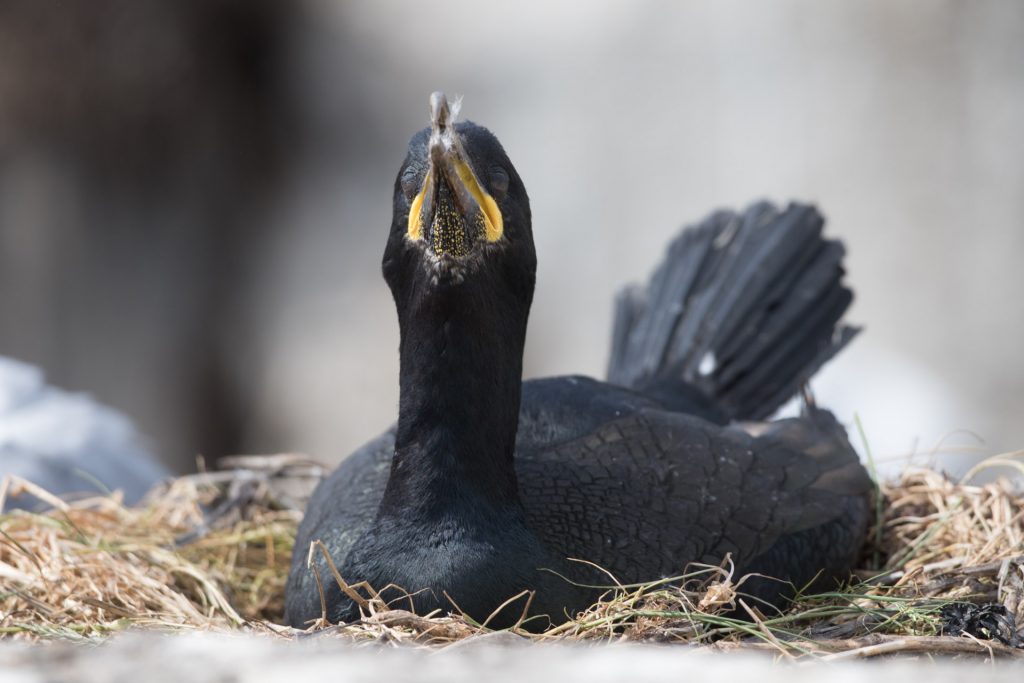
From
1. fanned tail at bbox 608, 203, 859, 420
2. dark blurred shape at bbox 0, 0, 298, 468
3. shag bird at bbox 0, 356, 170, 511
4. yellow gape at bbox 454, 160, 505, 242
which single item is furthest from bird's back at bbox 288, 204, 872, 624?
dark blurred shape at bbox 0, 0, 298, 468

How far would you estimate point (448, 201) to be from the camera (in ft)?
8.54

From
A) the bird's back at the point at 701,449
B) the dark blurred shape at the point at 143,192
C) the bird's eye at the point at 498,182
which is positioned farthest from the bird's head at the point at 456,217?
the dark blurred shape at the point at 143,192

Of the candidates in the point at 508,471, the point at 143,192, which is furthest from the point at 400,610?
the point at 143,192

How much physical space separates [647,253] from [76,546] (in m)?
5.44

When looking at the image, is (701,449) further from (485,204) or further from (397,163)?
(397,163)

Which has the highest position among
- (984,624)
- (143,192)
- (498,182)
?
(143,192)

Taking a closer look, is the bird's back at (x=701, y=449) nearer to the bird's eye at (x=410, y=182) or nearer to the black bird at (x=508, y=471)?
the black bird at (x=508, y=471)

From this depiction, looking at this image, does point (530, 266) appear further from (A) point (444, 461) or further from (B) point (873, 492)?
(B) point (873, 492)

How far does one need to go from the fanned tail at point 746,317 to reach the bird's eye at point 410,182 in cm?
155

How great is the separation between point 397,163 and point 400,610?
22.7 feet

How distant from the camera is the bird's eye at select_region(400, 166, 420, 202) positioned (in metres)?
2.71

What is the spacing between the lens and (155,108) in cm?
841

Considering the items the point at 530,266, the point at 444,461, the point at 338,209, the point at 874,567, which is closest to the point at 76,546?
the point at 444,461

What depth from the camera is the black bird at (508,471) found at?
8.66ft
